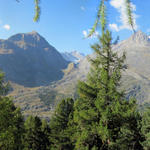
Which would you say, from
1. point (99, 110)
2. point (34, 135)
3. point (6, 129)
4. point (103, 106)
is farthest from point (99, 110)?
point (34, 135)

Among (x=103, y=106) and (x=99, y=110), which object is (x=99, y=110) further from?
(x=103, y=106)

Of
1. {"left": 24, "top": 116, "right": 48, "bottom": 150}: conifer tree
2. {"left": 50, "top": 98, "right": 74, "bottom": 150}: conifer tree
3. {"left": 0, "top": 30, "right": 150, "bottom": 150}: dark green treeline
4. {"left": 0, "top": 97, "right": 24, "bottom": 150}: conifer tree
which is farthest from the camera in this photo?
{"left": 24, "top": 116, "right": 48, "bottom": 150}: conifer tree

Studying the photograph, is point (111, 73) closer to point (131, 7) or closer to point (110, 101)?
point (110, 101)

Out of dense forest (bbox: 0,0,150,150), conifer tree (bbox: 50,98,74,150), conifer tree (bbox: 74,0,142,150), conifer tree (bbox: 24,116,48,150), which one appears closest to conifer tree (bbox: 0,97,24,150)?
dense forest (bbox: 0,0,150,150)

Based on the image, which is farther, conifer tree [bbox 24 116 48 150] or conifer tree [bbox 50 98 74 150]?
conifer tree [bbox 24 116 48 150]

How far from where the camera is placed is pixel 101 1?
126cm

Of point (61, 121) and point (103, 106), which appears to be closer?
point (103, 106)

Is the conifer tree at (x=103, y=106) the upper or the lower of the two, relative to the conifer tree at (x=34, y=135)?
upper

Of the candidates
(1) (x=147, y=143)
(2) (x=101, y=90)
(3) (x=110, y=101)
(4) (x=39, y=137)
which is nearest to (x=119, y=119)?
(3) (x=110, y=101)

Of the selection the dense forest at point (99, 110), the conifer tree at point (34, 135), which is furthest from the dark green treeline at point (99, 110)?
the conifer tree at point (34, 135)

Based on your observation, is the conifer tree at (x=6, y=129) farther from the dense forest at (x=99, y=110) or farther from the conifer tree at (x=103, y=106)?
the conifer tree at (x=103, y=106)

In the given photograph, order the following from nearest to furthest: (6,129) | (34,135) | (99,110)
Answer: (6,129) → (99,110) → (34,135)

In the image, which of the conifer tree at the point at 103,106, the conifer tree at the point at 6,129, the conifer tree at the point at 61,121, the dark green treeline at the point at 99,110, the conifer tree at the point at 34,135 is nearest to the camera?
the conifer tree at the point at 6,129

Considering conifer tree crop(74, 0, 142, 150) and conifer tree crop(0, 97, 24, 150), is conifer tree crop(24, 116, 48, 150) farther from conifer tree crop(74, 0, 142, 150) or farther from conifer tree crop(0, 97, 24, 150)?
conifer tree crop(0, 97, 24, 150)
